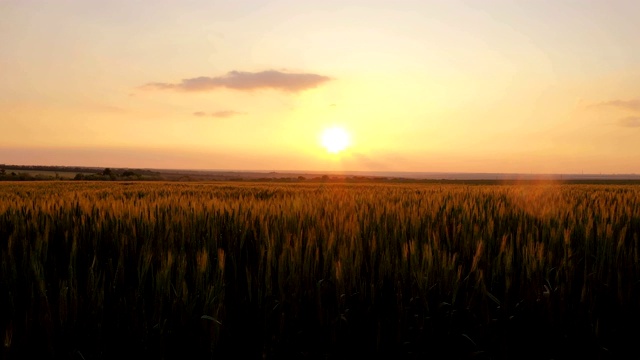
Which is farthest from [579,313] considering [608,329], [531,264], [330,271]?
[330,271]

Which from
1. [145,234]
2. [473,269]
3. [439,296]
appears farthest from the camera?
[145,234]

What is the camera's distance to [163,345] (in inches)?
62.1

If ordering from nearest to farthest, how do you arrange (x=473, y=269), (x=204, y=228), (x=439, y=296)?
(x=439, y=296) < (x=473, y=269) < (x=204, y=228)

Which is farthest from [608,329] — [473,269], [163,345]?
[163,345]

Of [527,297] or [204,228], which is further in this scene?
[204,228]

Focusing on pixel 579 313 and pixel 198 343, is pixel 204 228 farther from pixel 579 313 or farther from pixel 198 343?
pixel 579 313

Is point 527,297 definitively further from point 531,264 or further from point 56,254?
point 56,254

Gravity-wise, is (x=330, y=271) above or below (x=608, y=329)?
above

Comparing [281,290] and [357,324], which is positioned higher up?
[281,290]

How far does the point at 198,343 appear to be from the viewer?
1.63 metres

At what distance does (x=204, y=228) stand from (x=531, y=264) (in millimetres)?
2192

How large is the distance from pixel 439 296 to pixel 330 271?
0.51 metres

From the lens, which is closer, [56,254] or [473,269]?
[473,269]

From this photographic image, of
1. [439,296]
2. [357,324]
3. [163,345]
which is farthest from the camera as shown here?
[439,296]
